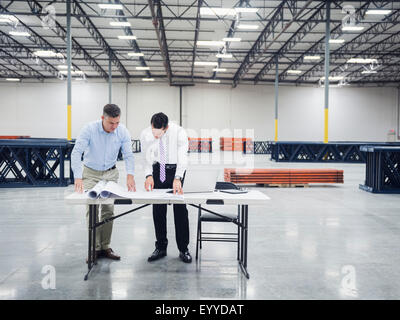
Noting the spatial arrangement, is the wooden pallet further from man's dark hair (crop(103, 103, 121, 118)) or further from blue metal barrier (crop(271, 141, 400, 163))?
blue metal barrier (crop(271, 141, 400, 163))

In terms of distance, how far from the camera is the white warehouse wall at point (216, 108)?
3127cm

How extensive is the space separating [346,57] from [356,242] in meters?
24.3

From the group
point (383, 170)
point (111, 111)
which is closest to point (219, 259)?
point (111, 111)

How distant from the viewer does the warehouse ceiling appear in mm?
16938

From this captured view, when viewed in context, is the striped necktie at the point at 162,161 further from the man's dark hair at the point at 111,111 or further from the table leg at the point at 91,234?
the table leg at the point at 91,234

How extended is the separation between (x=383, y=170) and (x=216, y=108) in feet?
77.5

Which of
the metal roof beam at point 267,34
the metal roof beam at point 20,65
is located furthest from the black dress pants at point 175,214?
the metal roof beam at point 20,65

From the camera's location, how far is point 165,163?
3951 mm

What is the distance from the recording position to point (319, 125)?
3253cm

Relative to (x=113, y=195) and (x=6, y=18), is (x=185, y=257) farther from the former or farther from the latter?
(x=6, y=18)

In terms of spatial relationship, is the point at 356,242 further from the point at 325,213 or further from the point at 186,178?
the point at 186,178

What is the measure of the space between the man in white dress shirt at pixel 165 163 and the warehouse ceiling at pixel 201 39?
1176 centimetres

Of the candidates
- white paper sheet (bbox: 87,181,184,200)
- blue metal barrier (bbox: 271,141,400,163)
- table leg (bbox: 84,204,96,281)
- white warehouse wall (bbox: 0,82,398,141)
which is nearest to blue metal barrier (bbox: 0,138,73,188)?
table leg (bbox: 84,204,96,281)
